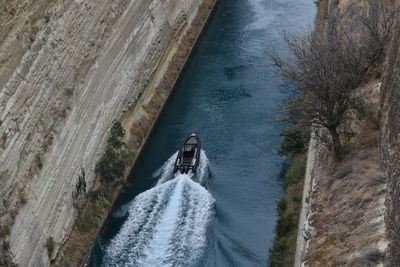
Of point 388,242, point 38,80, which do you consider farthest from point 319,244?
point 38,80

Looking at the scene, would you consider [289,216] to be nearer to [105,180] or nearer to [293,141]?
[293,141]

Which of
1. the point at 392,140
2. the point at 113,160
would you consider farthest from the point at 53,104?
the point at 392,140

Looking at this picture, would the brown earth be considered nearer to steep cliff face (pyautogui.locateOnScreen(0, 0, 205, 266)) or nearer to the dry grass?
steep cliff face (pyautogui.locateOnScreen(0, 0, 205, 266))

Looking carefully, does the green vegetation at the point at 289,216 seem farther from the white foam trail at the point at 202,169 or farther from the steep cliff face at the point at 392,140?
the steep cliff face at the point at 392,140

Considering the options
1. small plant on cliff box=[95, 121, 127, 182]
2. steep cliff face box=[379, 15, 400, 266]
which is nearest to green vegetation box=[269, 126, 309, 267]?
steep cliff face box=[379, 15, 400, 266]

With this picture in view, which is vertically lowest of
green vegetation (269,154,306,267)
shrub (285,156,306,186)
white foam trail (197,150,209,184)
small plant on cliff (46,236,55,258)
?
small plant on cliff (46,236,55,258)

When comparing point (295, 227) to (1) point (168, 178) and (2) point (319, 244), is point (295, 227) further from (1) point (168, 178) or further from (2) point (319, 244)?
(1) point (168, 178)
